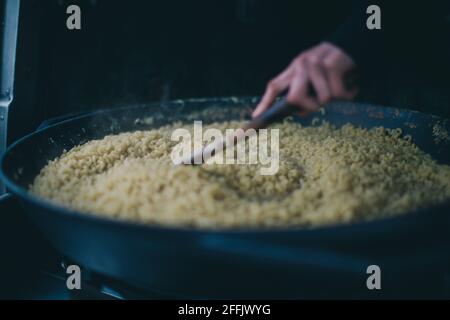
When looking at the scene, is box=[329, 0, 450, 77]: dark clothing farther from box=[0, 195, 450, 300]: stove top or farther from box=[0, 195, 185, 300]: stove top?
box=[0, 195, 185, 300]: stove top

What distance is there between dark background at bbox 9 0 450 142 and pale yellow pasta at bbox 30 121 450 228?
341 millimetres

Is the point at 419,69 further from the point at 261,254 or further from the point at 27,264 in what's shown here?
the point at 27,264

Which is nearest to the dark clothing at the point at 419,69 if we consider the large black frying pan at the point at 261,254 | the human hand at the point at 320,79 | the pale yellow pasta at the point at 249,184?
the pale yellow pasta at the point at 249,184

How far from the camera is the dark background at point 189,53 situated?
1604mm

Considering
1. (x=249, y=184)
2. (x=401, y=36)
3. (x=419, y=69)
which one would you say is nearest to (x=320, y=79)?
(x=249, y=184)

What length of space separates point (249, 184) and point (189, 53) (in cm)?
96

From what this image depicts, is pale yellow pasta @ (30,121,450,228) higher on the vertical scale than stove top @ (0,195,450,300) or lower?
higher

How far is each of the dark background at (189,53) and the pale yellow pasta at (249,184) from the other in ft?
Result: 1.12

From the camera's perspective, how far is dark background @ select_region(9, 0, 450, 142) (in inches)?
63.1

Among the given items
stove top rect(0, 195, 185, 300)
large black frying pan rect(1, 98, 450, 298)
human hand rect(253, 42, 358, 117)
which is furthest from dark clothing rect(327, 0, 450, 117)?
stove top rect(0, 195, 185, 300)

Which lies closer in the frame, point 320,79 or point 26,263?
point 320,79

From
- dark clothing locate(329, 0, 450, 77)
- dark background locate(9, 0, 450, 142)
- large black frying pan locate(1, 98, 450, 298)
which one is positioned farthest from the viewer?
dark background locate(9, 0, 450, 142)

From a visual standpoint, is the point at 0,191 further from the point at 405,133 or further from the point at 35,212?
the point at 405,133

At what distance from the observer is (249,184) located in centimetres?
107
